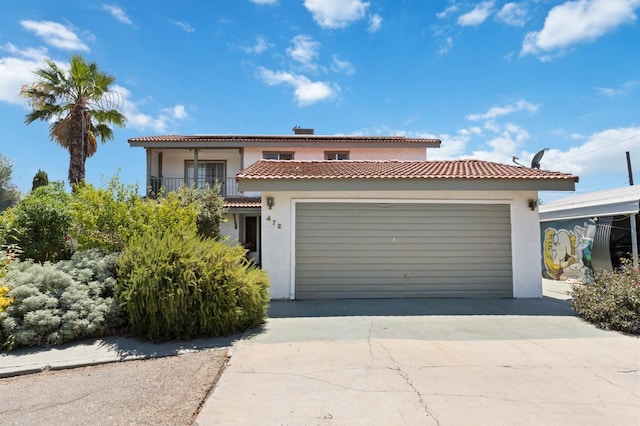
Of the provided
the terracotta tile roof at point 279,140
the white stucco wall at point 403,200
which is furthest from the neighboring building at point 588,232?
the terracotta tile roof at point 279,140

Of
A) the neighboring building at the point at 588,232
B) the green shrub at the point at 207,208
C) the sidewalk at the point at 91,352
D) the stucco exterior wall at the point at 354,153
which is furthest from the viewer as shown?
A: the stucco exterior wall at the point at 354,153

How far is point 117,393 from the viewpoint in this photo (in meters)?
4.24

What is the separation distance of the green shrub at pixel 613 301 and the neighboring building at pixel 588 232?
3440mm

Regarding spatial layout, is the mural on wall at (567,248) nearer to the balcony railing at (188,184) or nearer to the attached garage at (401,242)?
the attached garage at (401,242)

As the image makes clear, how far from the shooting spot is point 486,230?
9.80 metres

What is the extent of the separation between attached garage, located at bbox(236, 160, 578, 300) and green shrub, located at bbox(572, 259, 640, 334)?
2.00 meters

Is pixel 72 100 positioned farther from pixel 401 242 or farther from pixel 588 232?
pixel 588 232

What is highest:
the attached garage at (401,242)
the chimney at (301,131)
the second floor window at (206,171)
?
the chimney at (301,131)

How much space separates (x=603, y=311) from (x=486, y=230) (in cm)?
326

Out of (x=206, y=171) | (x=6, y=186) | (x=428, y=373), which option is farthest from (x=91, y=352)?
(x=6, y=186)

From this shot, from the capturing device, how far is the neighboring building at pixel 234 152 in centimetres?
1811

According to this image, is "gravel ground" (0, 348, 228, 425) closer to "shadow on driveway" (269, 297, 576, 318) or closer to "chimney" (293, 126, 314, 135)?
"shadow on driveway" (269, 297, 576, 318)

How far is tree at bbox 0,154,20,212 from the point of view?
1095 inches

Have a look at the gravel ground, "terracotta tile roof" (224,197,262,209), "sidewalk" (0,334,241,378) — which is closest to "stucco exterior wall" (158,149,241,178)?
"terracotta tile roof" (224,197,262,209)
